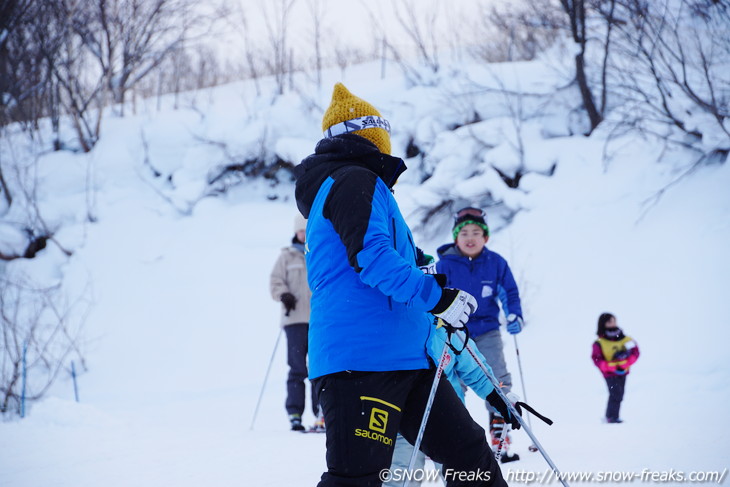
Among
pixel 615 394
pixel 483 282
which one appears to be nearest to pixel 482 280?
pixel 483 282

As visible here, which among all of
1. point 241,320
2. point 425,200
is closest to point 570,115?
point 425,200

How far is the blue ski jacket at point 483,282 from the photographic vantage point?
394 cm

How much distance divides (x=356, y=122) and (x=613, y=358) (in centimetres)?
404

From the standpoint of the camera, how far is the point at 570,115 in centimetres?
1077

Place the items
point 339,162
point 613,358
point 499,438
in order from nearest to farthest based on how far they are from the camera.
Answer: point 339,162 < point 499,438 < point 613,358

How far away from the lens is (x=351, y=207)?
5.89 ft

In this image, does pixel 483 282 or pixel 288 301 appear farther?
pixel 288 301

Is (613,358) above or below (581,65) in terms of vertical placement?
below

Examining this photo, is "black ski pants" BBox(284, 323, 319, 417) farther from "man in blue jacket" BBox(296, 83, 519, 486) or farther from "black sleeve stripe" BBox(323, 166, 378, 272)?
"black sleeve stripe" BBox(323, 166, 378, 272)

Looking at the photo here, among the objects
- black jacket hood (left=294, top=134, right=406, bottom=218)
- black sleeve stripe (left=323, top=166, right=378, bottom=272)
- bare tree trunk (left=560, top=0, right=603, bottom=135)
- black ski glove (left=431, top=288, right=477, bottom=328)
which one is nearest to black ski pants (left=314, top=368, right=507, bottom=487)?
black ski glove (left=431, top=288, right=477, bottom=328)

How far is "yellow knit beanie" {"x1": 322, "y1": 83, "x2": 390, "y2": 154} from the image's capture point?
7.03 ft

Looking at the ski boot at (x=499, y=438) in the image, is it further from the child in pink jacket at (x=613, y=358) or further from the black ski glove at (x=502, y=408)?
the child in pink jacket at (x=613, y=358)

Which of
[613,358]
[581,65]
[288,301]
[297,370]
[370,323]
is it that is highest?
[581,65]

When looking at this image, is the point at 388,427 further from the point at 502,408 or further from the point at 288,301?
the point at 288,301
